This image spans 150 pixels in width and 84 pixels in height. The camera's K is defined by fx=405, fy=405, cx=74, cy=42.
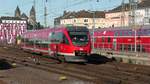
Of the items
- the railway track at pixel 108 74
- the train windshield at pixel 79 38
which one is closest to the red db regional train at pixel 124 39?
the train windshield at pixel 79 38

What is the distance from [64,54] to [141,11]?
7497cm

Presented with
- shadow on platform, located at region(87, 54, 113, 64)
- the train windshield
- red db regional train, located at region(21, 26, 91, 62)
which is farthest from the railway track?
shadow on platform, located at region(87, 54, 113, 64)

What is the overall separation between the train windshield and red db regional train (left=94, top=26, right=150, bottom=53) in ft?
35.5

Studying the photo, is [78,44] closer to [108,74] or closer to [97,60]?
[97,60]

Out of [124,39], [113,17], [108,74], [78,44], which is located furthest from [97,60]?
[113,17]

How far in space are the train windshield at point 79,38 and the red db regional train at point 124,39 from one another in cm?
1082

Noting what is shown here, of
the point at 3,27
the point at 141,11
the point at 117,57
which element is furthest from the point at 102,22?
the point at 117,57

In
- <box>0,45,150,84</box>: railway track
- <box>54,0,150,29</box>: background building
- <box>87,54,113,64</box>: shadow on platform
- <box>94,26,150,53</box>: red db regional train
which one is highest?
<box>54,0,150,29</box>: background building

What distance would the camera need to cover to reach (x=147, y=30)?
4500cm

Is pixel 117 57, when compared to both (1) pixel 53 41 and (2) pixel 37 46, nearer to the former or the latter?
(1) pixel 53 41

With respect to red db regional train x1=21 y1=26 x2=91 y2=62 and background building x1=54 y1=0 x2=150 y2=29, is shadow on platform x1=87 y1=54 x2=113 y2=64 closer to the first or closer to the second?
red db regional train x1=21 y1=26 x2=91 y2=62

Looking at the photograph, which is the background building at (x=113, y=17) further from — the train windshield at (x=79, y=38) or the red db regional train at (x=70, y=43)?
the train windshield at (x=79, y=38)

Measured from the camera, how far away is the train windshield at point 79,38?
3194 centimetres

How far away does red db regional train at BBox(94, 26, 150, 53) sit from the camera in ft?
146
